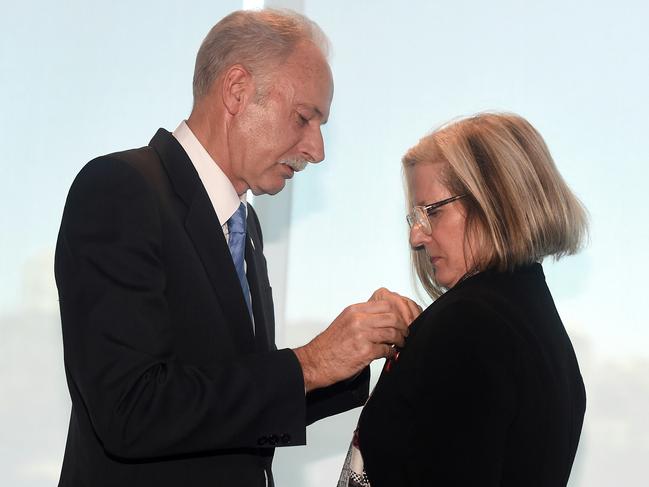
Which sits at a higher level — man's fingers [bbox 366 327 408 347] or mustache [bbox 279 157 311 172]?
mustache [bbox 279 157 311 172]

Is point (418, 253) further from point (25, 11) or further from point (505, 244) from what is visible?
point (25, 11)

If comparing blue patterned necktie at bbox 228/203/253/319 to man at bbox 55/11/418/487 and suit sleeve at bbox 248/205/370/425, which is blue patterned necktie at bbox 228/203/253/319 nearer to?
man at bbox 55/11/418/487

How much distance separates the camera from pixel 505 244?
5.18 feet

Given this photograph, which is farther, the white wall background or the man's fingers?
the white wall background

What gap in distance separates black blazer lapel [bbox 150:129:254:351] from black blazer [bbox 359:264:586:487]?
11.7 inches

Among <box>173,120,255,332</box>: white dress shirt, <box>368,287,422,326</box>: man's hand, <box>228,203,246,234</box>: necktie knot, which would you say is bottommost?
<box>368,287,422,326</box>: man's hand

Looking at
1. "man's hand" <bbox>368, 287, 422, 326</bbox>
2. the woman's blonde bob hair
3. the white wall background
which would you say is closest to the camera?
the woman's blonde bob hair

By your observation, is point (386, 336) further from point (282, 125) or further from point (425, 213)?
point (282, 125)

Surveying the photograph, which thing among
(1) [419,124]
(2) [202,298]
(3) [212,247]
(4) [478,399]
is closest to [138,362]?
(2) [202,298]

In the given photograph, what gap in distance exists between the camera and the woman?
4.66 feet

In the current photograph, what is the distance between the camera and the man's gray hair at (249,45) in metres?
1.83

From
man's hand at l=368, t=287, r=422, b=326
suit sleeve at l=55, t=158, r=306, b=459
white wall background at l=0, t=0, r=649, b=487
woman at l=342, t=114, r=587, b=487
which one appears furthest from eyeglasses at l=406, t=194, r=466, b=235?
white wall background at l=0, t=0, r=649, b=487

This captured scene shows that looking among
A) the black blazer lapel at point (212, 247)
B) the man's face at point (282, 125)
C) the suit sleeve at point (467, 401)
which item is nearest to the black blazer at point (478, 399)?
the suit sleeve at point (467, 401)

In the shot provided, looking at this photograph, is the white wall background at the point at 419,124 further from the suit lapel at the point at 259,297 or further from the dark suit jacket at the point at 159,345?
the dark suit jacket at the point at 159,345
